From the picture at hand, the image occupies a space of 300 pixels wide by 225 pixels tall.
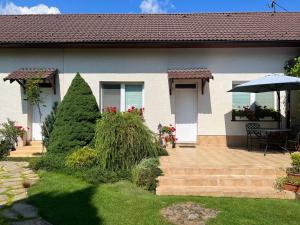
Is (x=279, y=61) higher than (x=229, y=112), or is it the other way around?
(x=279, y=61)

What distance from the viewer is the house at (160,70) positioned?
13.8 meters

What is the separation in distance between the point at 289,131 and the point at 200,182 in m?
4.96

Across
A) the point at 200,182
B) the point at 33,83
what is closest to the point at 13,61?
the point at 33,83

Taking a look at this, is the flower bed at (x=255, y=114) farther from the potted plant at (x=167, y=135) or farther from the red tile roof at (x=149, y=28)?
the red tile roof at (x=149, y=28)

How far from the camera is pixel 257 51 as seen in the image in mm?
13859

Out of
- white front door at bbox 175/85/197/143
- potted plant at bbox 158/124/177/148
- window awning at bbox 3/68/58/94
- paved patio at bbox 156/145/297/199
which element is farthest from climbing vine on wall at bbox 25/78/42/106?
paved patio at bbox 156/145/297/199

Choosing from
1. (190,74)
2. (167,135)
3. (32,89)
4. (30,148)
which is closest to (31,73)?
(32,89)

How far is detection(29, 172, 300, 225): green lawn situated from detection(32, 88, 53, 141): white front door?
6.63 meters

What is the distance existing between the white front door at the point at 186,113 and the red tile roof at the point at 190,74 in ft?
2.73

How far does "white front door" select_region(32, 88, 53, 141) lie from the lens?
14289 millimetres

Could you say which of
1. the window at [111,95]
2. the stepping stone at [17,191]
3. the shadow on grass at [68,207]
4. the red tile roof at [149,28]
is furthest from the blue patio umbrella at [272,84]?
the stepping stone at [17,191]

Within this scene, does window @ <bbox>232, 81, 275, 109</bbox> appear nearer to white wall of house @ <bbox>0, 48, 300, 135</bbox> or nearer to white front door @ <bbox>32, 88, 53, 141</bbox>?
white wall of house @ <bbox>0, 48, 300, 135</bbox>

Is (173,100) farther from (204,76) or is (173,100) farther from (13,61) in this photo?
(13,61)

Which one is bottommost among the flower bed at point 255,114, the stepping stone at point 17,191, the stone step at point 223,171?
the stepping stone at point 17,191
